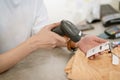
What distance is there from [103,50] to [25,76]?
336 mm

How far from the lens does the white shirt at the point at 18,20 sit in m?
1.06

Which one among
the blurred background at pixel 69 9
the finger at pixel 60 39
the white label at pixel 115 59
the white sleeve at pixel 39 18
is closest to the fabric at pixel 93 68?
the white label at pixel 115 59

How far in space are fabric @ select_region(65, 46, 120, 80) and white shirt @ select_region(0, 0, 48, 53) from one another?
1.24ft

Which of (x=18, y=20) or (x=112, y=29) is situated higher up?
(x=18, y=20)

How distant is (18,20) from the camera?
1111 millimetres

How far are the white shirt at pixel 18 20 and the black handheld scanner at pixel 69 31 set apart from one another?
0.73ft

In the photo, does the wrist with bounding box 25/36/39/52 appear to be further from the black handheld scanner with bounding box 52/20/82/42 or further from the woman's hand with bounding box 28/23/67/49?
the black handheld scanner with bounding box 52/20/82/42

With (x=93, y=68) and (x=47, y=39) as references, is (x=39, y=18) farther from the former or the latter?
(x=93, y=68)

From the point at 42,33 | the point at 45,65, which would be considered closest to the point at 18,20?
the point at 42,33

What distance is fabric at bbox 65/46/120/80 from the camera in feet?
2.56

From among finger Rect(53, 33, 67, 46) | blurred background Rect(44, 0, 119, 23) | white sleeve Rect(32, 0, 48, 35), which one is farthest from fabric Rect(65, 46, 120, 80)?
blurred background Rect(44, 0, 119, 23)

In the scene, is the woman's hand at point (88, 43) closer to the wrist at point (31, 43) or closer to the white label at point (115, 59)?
the white label at point (115, 59)

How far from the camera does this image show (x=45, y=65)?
36.9 inches

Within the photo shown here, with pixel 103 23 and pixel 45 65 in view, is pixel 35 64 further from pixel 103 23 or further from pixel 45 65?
pixel 103 23
